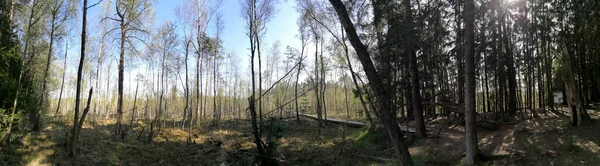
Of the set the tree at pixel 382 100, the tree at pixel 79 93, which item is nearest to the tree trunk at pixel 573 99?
the tree at pixel 382 100

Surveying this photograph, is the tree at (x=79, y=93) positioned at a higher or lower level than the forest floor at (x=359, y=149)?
higher

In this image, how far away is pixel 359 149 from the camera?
47.6 feet

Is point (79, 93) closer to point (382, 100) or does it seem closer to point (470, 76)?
point (382, 100)

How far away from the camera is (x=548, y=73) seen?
48.6ft

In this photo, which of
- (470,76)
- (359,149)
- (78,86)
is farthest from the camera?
(359,149)

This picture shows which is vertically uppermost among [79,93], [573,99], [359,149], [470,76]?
[470,76]

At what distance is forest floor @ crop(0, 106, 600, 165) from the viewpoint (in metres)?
8.98

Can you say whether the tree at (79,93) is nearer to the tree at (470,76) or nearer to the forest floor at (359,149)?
the forest floor at (359,149)

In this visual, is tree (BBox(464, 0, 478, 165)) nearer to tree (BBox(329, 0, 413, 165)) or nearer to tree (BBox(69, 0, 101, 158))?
tree (BBox(329, 0, 413, 165))

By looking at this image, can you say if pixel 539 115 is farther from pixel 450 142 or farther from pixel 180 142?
pixel 180 142

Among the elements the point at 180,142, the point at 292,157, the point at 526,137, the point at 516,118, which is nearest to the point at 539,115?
the point at 516,118

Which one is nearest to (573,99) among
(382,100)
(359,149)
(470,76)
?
(470,76)

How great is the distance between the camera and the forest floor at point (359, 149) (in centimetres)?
898

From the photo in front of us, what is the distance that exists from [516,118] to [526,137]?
17.0 ft
